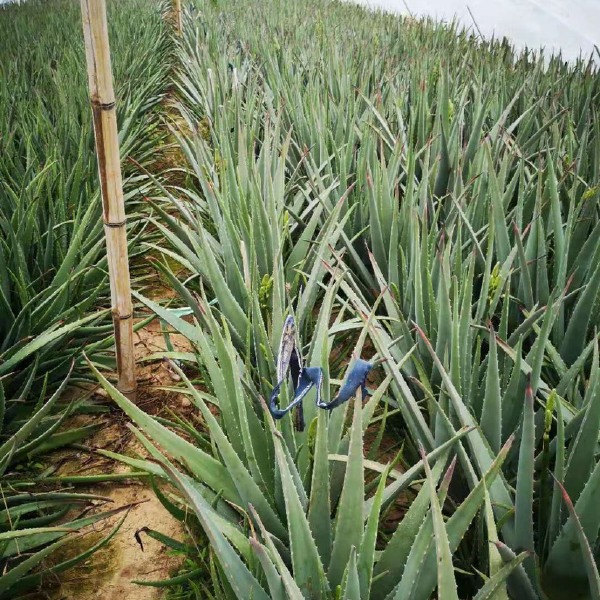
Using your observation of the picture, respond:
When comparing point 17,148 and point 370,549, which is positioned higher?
point 17,148

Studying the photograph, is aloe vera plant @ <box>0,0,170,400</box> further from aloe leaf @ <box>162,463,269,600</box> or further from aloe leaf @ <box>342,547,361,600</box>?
aloe leaf @ <box>342,547,361,600</box>

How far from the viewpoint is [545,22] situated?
4270 mm

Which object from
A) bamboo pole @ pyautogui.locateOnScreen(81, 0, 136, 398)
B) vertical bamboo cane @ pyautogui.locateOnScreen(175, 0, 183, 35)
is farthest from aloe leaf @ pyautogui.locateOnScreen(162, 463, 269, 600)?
vertical bamboo cane @ pyautogui.locateOnScreen(175, 0, 183, 35)

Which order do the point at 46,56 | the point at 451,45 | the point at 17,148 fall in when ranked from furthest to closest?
the point at 451,45 < the point at 46,56 < the point at 17,148

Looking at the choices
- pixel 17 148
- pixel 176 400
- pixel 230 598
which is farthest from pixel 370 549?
pixel 17 148

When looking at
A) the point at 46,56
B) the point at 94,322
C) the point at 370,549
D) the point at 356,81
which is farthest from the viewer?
the point at 46,56

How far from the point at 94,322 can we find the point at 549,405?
90cm

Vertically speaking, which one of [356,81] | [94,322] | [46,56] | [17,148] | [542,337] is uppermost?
[46,56]

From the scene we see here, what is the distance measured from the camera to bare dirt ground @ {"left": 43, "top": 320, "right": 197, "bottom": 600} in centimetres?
76

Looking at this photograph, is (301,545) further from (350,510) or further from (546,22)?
(546,22)

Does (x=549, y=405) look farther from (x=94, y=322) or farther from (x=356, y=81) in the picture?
(x=356, y=81)

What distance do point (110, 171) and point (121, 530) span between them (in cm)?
55

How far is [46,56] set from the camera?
2.73 metres

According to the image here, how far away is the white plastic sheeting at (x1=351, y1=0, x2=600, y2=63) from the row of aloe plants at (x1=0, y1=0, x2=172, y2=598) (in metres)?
2.91
